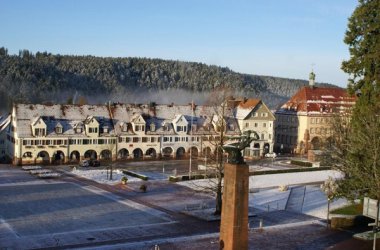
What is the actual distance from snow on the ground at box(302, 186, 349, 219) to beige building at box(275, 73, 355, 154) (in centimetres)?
3460

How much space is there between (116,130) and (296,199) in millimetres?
28700

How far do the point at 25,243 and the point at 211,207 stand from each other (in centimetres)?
1528

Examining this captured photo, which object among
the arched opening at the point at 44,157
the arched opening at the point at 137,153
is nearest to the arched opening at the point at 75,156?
the arched opening at the point at 44,157

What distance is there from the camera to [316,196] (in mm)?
44969

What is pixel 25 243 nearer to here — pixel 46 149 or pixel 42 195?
pixel 42 195

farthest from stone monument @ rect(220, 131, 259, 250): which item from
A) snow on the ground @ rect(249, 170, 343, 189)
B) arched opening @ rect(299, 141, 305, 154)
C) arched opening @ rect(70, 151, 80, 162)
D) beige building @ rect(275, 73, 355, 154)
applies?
arched opening @ rect(299, 141, 305, 154)

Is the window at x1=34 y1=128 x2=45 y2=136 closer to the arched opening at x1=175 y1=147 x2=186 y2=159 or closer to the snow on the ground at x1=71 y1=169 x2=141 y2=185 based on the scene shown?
the snow on the ground at x1=71 y1=169 x2=141 y2=185

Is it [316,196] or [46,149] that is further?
[46,149]

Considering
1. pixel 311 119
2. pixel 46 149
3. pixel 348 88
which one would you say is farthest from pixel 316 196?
pixel 311 119

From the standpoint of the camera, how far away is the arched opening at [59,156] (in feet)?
202

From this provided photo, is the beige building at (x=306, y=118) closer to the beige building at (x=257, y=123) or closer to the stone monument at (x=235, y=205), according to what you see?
the beige building at (x=257, y=123)

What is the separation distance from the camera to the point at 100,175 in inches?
2090

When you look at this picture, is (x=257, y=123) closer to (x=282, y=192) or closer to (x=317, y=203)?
(x=282, y=192)

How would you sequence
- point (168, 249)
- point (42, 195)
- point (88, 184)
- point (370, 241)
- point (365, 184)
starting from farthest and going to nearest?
1. point (88, 184)
2. point (42, 195)
3. point (365, 184)
4. point (370, 241)
5. point (168, 249)
